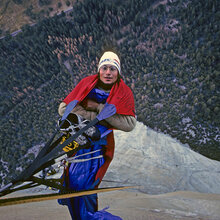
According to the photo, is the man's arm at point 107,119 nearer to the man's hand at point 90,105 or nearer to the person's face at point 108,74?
the man's hand at point 90,105

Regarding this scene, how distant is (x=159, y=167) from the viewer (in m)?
3.75

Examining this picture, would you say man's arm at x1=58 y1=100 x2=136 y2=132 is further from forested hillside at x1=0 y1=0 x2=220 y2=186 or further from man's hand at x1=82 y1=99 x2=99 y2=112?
forested hillside at x1=0 y1=0 x2=220 y2=186

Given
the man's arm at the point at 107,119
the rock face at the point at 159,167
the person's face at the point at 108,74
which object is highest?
the person's face at the point at 108,74

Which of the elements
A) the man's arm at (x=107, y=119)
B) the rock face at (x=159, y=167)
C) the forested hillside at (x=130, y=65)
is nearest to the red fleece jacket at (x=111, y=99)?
the man's arm at (x=107, y=119)

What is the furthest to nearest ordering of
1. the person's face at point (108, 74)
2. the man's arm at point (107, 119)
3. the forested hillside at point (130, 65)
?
the forested hillside at point (130, 65) → the person's face at point (108, 74) → the man's arm at point (107, 119)

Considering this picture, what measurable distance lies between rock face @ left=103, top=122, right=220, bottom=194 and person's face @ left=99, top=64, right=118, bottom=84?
275cm

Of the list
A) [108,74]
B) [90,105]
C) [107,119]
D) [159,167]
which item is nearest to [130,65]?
[159,167]

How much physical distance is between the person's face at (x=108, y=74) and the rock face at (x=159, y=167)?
275cm

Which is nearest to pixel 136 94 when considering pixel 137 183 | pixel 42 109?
pixel 137 183

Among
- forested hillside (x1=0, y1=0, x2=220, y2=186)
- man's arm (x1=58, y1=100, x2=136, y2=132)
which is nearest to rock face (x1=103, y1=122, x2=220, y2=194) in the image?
forested hillside (x1=0, y1=0, x2=220, y2=186)

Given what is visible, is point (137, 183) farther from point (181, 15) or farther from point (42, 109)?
point (181, 15)

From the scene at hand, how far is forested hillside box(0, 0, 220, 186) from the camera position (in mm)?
6594

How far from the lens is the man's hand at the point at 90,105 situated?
1603 millimetres

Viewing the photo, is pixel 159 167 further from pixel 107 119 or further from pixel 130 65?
pixel 130 65
